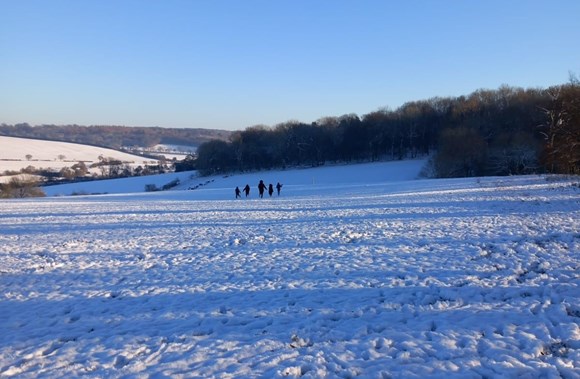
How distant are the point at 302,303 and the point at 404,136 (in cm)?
9487

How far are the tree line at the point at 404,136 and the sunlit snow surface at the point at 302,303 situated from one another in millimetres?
52653

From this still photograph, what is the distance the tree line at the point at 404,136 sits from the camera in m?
64.0

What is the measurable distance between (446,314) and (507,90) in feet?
329

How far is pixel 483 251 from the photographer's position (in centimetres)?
1093

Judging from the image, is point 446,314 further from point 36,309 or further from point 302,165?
point 302,165

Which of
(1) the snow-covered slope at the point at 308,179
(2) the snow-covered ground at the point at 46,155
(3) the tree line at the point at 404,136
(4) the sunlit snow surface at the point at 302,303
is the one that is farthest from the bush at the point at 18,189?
(4) the sunlit snow surface at the point at 302,303

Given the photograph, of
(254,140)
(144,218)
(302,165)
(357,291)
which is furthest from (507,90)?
(357,291)

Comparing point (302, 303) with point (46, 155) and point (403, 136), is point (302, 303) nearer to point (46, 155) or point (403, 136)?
point (403, 136)

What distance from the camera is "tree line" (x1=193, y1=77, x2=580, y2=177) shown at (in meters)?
64.0

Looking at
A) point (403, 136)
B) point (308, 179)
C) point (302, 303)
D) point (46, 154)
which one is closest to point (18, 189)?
point (308, 179)

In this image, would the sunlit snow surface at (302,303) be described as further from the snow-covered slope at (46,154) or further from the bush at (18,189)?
the snow-covered slope at (46,154)

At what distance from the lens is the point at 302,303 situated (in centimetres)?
775

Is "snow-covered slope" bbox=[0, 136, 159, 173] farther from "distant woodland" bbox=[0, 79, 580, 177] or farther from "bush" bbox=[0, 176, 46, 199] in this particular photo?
"distant woodland" bbox=[0, 79, 580, 177]

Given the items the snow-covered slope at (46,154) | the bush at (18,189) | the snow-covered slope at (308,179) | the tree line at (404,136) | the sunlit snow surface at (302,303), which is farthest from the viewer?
the snow-covered slope at (46,154)
